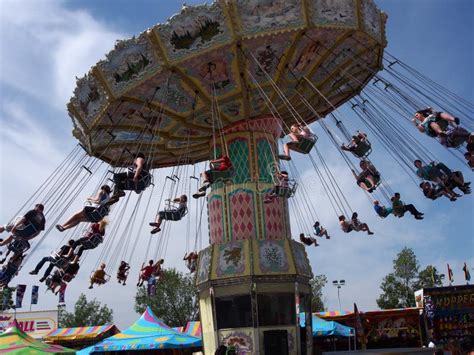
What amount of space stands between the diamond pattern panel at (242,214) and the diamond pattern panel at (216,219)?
1.04 ft

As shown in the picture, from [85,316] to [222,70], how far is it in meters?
37.9

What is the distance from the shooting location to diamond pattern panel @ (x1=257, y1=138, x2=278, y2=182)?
13.4 m

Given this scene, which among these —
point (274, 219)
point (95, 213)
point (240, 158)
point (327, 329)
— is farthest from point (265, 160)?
point (327, 329)

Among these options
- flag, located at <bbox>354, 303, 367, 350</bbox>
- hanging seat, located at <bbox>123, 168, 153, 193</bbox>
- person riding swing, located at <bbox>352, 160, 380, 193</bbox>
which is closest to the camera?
hanging seat, located at <bbox>123, 168, 153, 193</bbox>

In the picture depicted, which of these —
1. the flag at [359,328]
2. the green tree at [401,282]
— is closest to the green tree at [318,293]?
the green tree at [401,282]

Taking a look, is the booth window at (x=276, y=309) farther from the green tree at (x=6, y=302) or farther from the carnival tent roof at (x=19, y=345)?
the green tree at (x=6, y=302)

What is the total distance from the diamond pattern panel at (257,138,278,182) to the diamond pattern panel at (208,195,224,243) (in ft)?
4.18

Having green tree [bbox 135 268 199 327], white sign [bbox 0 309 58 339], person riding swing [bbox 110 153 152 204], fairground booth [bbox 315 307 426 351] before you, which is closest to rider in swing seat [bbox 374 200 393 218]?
person riding swing [bbox 110 153 152 204]

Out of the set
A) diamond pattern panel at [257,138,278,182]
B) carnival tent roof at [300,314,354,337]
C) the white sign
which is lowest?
carnival tent roof at [300,314,354,337]

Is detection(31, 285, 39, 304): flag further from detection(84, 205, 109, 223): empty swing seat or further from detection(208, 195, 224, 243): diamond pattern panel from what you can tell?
detection(84, 205, 109, 223): empty swing seat

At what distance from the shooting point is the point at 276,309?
480 inches

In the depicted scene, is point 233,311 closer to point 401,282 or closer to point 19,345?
point 19,345

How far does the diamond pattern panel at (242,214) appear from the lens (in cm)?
1298

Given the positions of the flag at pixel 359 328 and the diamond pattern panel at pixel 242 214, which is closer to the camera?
the diamond pattern panel at pixel 242 214
